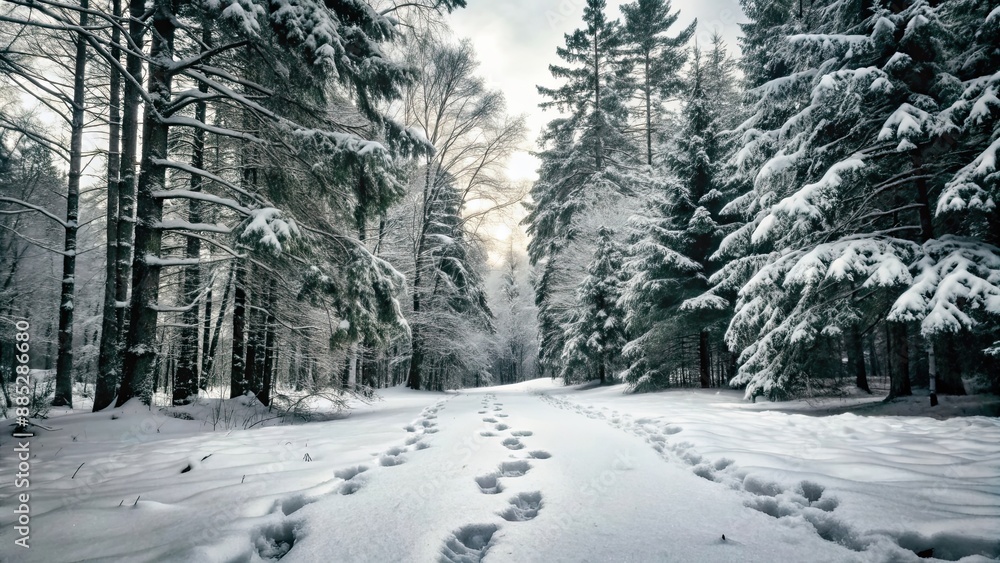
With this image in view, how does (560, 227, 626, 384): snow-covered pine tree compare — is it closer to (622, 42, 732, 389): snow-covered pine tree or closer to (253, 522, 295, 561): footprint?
(622, 42, 732, 389): snow-covered pine tree

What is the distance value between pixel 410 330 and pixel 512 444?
3.92m

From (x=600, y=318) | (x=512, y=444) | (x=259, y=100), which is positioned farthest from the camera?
(x=600, y=318)

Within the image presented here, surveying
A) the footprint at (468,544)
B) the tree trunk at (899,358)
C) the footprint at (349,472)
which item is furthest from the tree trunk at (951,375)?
the footprint at (349,472)

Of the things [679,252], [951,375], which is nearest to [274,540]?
[951,375]

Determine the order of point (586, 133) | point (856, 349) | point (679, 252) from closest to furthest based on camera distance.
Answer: point (856, 349) → point (679, 252) → point (586, 133)

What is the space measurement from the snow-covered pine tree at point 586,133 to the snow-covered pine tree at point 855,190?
31.0 feet

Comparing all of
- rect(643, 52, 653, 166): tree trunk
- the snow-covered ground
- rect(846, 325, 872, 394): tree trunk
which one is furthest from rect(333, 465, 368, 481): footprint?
rect(643, 52, 653, 166): tree trunk

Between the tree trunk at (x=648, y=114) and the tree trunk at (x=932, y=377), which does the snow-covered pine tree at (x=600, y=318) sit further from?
the tree trunk at (x=932, y=377)

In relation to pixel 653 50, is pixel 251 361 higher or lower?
lower

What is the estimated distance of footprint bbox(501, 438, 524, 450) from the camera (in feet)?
12.1

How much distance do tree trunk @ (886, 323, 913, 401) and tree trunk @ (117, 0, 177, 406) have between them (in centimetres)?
1084

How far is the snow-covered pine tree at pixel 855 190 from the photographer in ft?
16.6

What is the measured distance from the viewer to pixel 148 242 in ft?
16.4

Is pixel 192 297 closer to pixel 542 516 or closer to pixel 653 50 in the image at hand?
pixel 542 516
